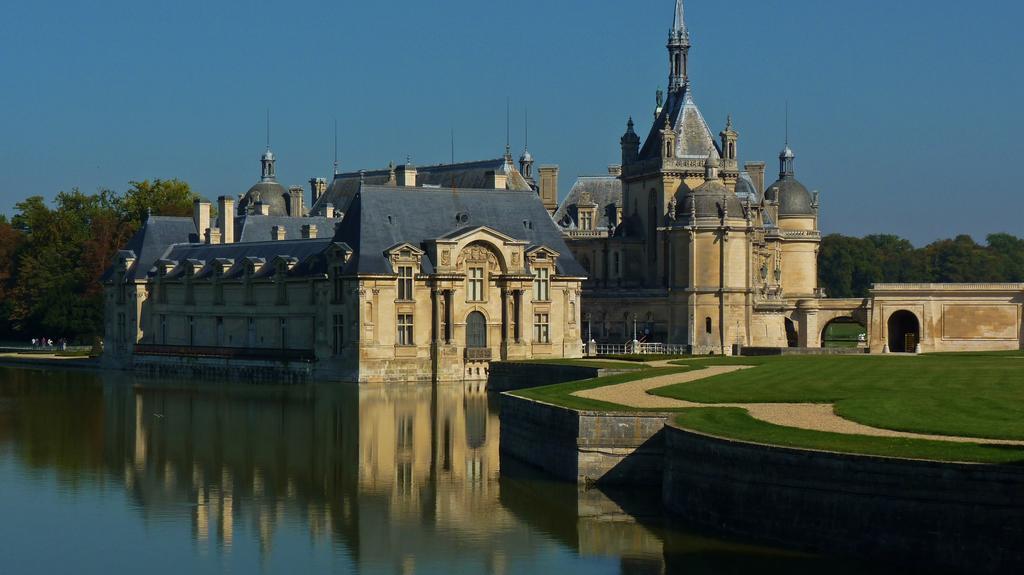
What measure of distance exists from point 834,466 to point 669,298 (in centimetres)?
5874

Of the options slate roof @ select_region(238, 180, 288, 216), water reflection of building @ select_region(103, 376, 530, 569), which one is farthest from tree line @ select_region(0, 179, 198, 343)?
water reflection of building @ select_region(103, 376, 530, 569)

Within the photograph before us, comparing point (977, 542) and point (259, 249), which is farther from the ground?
point (259, 249)

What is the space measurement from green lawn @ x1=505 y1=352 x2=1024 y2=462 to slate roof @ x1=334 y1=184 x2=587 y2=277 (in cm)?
2070

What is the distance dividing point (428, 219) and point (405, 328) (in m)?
5.95

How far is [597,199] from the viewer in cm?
11019

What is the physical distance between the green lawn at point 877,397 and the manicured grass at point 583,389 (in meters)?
0.03

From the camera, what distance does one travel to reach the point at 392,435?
53562 mm

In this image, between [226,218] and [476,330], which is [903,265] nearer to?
[226,218]

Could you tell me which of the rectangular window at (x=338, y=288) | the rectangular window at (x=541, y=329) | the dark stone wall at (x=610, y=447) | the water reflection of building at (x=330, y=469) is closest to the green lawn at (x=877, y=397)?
the dark stone wall at (x=610, y=447)

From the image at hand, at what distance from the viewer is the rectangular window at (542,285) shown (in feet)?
271

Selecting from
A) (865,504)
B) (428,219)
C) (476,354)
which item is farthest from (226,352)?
(865,504)

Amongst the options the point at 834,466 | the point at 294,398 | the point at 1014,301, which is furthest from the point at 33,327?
the point at 834,466

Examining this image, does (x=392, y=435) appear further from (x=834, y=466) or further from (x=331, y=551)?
(x=834, y=466)

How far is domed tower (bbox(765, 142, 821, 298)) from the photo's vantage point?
103m
